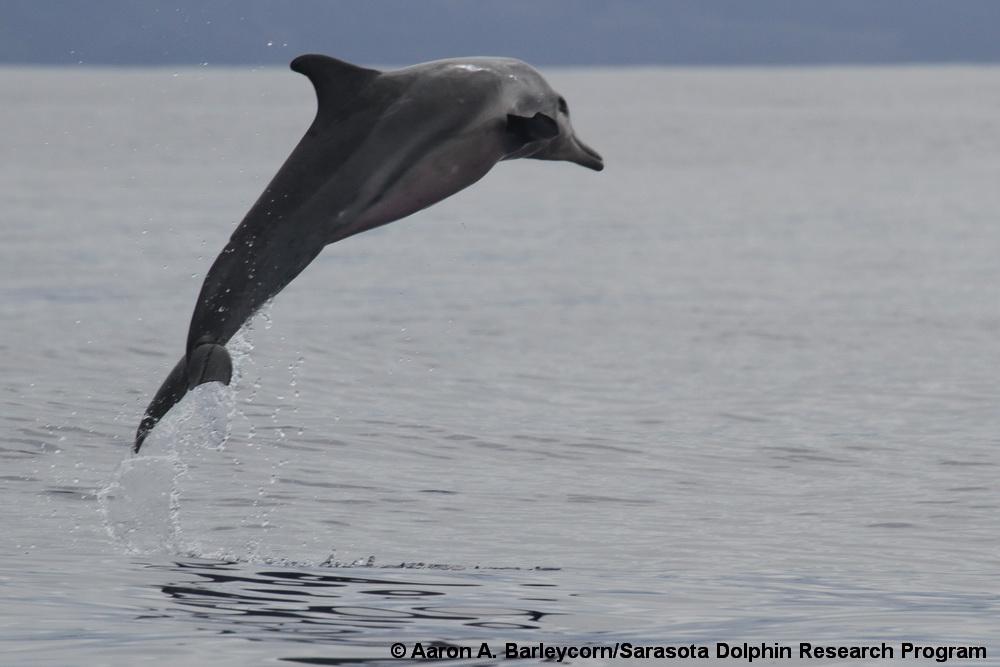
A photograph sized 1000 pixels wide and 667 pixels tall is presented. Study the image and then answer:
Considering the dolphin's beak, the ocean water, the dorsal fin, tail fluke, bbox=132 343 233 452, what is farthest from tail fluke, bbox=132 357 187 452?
the dolphin's beak

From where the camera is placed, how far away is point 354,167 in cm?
892

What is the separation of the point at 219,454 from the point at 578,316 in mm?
8774

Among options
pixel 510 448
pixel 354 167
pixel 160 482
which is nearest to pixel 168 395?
pixel 354 167

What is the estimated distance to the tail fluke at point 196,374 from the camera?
331 inches

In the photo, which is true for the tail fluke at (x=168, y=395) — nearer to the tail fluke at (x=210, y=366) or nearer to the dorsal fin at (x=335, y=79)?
the tail fluke at (x=210, y=366)

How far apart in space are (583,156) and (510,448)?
346cm

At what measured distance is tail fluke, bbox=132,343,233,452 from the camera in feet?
27.6

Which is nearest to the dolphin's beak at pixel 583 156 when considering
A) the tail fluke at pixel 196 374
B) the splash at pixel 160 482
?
the splash at pixel 160 482

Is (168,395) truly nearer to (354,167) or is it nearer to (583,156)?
(354,167)

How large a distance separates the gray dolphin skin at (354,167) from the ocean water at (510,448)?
21.2 inches

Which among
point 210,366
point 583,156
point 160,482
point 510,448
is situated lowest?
point 160,482

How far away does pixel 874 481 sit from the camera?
11.7m

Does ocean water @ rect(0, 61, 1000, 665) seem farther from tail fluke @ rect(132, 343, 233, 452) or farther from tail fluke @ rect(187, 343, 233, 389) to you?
tail fluke @ rect(187, 343, 233, 389)

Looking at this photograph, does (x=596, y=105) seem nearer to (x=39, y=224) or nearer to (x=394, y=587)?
(x=39, y=224)
